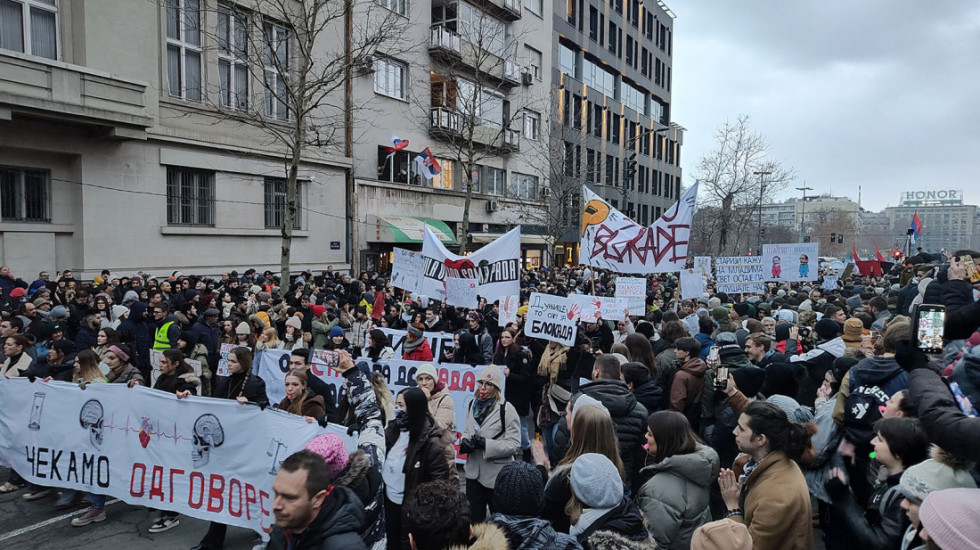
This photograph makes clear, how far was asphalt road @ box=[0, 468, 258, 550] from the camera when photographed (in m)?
5.29

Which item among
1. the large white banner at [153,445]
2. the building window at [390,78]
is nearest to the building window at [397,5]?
the building window at [390,78]

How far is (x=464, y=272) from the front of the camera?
980 cm

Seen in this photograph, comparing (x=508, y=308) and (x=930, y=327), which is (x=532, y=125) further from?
(x=930, y=327)

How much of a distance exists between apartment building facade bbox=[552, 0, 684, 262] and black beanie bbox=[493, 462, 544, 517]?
27.5m

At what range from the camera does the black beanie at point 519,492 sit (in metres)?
3.04

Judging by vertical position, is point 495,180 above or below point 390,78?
below

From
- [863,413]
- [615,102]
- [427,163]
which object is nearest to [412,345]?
[863,413]

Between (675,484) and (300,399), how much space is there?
11.1 ft

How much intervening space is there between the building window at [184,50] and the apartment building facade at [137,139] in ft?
0.11

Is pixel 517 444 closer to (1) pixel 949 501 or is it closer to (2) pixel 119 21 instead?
(1) pixel 949 501

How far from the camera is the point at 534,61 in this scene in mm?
39250

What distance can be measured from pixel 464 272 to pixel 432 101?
22.6m

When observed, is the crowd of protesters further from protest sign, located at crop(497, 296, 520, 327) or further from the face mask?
protest sign, located at crop(497, 296, 520, 327)

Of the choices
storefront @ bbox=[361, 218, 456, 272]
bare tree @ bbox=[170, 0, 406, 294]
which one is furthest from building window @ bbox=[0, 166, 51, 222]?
storefront @ bbox=[361, 218, 456, 272]
